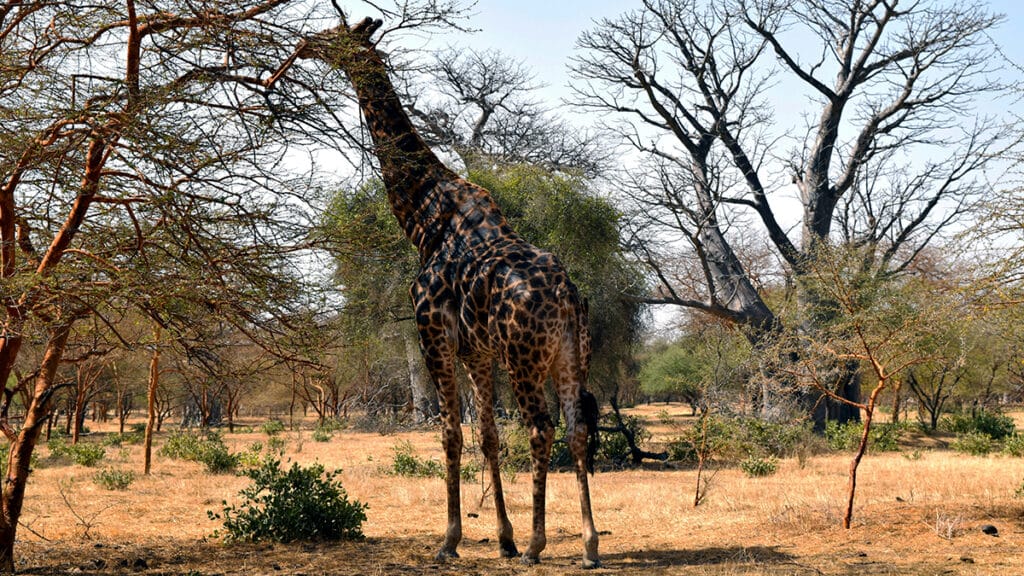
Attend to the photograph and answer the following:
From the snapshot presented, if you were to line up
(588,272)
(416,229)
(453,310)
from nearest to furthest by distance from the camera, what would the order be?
(453,310), (416,229), (588,272)

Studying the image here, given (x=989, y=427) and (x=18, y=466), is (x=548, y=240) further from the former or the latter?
(x=989, y=427)

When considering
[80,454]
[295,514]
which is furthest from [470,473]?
[80,454]

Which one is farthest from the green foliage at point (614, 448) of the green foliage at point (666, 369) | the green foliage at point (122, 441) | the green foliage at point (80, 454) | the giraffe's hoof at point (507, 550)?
the green foliage at point (666, 369)

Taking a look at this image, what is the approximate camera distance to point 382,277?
59.6ft

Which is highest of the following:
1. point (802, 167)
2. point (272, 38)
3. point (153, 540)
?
point (802, 167)

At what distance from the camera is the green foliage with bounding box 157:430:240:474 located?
1695cm

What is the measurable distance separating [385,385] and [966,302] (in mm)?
22572

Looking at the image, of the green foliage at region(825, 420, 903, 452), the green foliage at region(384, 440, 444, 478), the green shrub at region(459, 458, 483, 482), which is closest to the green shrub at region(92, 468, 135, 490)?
the green foliage at region(384, 440, 444, 478)

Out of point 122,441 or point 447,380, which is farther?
point 122,441

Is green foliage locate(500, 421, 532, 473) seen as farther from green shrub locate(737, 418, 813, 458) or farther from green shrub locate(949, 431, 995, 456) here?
green shrub locate(949, 431, 995, 456)

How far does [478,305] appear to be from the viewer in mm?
7602

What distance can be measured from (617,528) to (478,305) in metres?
3.82

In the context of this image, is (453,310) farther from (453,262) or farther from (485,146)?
(485,146)

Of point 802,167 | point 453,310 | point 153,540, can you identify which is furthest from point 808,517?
point 802,167
